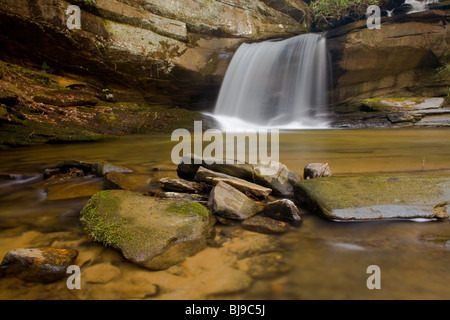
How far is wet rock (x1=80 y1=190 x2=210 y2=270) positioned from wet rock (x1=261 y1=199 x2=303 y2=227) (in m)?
0.55

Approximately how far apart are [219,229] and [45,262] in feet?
3.61

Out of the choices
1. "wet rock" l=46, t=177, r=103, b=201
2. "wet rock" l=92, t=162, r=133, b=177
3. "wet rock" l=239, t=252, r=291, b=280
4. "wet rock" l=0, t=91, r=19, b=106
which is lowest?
"wet rock" l=239, t=252, r=291, b=280

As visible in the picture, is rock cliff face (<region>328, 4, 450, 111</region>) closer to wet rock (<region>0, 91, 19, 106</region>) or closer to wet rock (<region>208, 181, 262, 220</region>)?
wet rock (<region>208, 181, 262, 220</region>)

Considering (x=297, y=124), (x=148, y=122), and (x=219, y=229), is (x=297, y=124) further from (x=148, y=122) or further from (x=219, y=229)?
(x=219, y=229)

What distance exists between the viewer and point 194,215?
1909 mm

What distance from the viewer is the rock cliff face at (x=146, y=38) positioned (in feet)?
32.8

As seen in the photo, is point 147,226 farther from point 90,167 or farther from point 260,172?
point 90,167

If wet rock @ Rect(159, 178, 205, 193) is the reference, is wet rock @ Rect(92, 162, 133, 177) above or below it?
above

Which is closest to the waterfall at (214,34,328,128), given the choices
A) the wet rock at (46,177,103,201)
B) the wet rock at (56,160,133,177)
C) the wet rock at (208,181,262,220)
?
the wet rock at (56,160,133,177)

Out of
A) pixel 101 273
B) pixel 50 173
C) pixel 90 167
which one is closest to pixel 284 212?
pixel 101 273

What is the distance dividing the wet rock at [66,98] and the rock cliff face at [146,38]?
1.93 m

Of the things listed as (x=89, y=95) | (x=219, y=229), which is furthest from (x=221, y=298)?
(x=89, y=95)

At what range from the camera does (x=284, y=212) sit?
2025 mm

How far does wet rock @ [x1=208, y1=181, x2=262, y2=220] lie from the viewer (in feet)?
6.78
